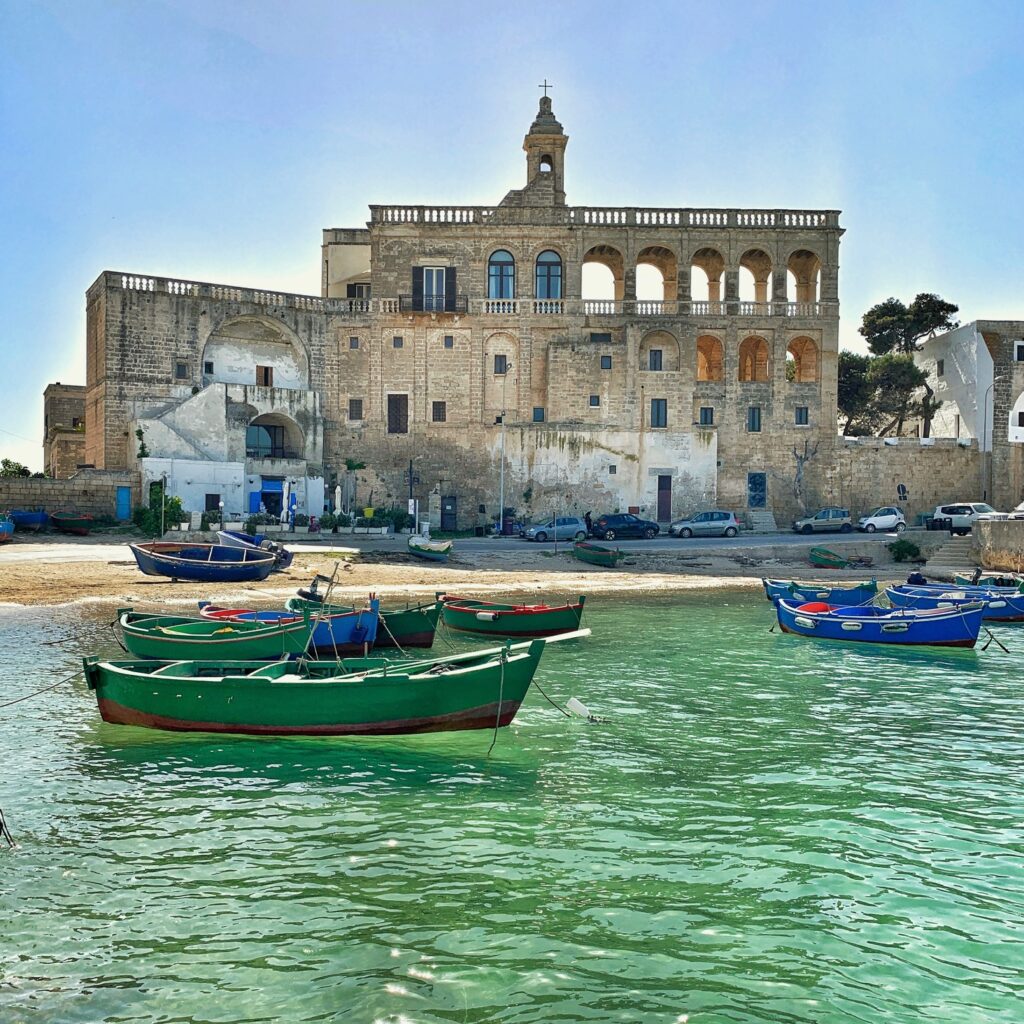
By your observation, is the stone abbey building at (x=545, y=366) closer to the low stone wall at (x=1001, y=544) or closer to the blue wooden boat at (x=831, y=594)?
the low stone wall at (x=1001, y=544)

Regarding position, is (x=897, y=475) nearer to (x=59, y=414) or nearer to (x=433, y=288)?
(x=433, y=288)

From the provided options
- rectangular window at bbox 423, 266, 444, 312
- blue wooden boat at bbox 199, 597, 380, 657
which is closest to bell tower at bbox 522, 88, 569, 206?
rectangular window at bbox 423, 266, 444, 312

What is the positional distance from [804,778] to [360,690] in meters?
5.36

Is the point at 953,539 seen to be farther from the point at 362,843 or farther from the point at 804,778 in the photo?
the point at 362,843

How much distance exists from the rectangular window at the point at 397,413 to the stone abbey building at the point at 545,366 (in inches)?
2.9

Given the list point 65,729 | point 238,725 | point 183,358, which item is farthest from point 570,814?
point 183,358

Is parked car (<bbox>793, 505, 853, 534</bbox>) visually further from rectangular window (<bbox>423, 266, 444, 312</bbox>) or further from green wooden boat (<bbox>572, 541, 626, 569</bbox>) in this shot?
rectangular window (<bbox>423, 266, 444, 312</bbox>)

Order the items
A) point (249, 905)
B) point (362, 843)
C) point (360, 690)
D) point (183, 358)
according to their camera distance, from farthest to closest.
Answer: point (183, 358)
point (360, 690)
point (362, 843)
point (249, 905)

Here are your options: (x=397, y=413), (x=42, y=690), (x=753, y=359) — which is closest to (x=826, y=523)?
(x=753, y=359)

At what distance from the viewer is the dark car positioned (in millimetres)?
43062

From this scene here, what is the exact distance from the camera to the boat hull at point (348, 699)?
41.2 feet

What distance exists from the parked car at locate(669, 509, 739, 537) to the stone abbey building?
3.91m

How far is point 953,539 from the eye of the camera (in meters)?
39.5

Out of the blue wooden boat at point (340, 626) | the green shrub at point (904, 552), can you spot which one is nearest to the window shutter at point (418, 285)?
the green shrub at point (904, 552)
